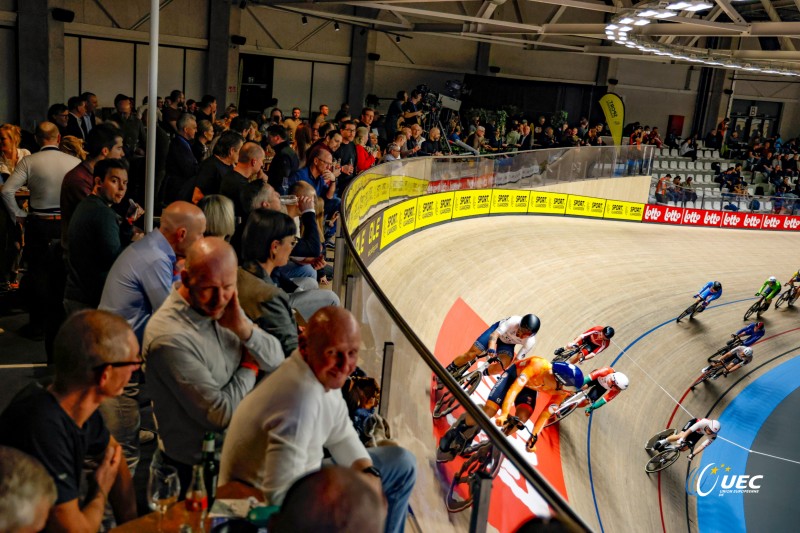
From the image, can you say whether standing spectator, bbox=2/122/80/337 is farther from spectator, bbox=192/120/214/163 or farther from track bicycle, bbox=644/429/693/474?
track bicycle, bbox=644/429/693/474

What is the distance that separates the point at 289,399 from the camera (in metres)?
2.22

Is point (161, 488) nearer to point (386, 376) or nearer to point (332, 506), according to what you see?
point (332, 506)

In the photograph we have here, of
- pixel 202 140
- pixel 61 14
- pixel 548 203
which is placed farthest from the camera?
pixel 548 203

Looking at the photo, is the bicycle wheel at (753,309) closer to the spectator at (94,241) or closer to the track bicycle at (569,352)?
the track bicycle at (569,352)

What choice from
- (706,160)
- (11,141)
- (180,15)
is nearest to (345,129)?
(11,141)

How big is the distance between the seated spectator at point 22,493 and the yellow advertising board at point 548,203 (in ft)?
47.5

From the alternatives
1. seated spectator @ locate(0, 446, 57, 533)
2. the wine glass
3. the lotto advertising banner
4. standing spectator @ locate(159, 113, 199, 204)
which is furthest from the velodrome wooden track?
the lotto advertising banner

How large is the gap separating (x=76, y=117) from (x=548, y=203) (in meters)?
10.4

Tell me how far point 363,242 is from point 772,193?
77.7 feet

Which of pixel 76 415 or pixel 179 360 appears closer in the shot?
pixel 76 415

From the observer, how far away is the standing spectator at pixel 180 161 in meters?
6.35

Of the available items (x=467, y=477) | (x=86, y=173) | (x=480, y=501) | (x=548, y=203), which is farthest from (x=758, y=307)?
(x=480, y=501)

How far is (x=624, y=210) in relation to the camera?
725 inches
